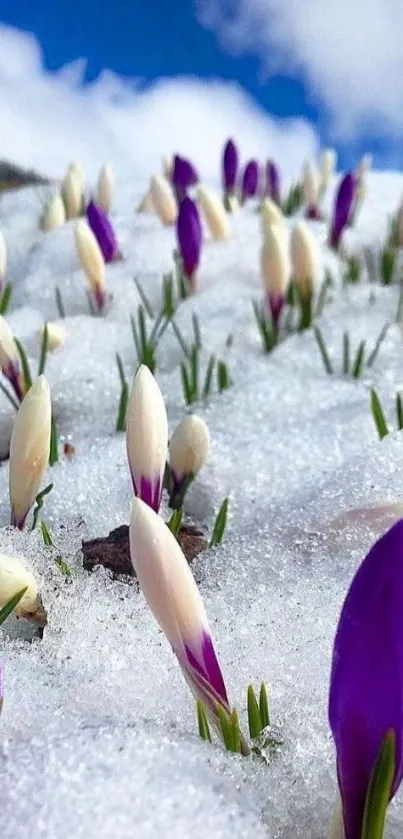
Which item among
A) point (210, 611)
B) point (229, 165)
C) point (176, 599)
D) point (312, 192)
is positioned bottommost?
point (210, 611)

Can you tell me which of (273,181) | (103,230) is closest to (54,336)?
(103,230)

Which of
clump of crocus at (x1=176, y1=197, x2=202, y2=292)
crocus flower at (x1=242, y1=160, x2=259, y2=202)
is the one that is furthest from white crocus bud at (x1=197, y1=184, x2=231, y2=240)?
crocus flower at (x1=242, y1=160, x2=259, y2=202)

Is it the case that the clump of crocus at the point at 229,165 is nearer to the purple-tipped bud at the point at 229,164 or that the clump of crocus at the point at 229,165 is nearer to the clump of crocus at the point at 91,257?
the purple-tipped bud at the point at 229,164

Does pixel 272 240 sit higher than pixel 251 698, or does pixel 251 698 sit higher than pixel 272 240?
pixel 272 240

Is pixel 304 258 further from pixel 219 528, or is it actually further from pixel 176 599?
pixel 176 599

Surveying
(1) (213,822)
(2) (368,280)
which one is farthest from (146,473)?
(2) (368,280)

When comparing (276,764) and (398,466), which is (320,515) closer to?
(398,466)
